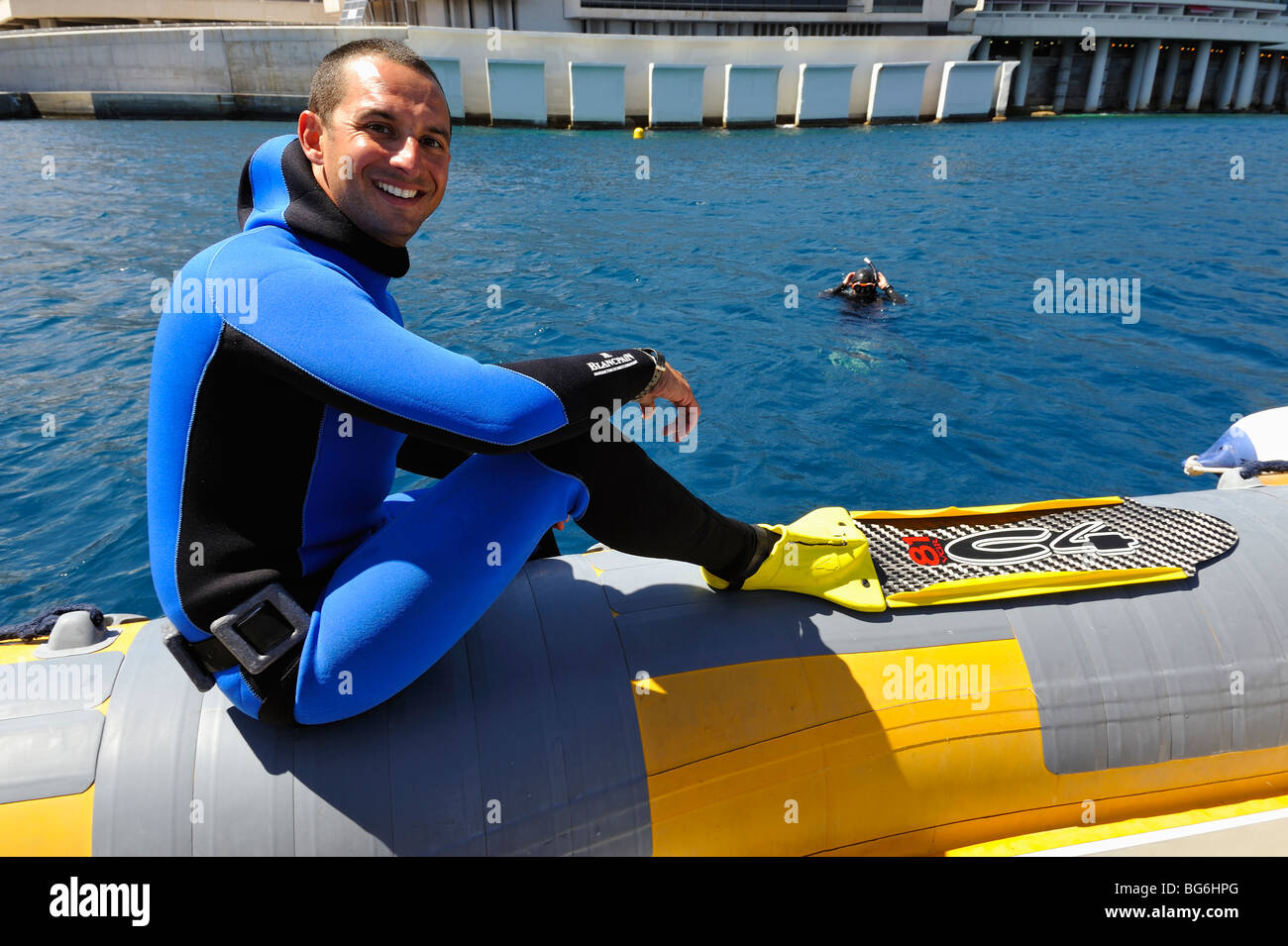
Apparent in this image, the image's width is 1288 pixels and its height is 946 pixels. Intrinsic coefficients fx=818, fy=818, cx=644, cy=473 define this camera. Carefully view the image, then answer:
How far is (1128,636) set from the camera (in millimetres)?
2688

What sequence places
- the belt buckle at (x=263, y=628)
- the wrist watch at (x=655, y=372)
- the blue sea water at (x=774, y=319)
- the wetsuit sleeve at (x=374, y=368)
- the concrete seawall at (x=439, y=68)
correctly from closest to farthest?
the wetsuit sleeve at (x=374, y=368) < the belt buckle at (x=263, y=628) < the wrist watch at (x=655, y=372) < the blue sea water at (x=774, y=319) < the concrete seawall at (x=439, y=68)

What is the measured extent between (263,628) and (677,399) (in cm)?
121

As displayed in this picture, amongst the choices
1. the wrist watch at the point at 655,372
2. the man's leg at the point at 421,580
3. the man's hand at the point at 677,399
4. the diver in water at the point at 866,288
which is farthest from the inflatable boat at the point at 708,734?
the diver in water at the point at 866,288

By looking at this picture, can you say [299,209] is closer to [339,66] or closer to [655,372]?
[339,66]

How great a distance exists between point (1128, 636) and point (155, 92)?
39.0 metres

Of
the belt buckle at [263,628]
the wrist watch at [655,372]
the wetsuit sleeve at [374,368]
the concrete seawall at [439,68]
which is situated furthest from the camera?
the concrete seawall at [439,68]

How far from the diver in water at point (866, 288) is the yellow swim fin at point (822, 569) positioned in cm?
734

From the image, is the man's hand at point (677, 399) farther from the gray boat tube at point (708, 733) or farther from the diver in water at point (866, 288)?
the diver in water at point (866, 288)

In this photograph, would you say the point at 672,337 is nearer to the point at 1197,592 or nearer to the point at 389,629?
the point at 1197,592

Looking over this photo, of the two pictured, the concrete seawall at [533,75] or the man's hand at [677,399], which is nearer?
the man's hand at [677,399]

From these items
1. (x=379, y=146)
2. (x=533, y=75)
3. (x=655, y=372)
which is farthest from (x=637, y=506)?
(x=533, y=75)

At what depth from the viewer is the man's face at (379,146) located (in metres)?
1.91

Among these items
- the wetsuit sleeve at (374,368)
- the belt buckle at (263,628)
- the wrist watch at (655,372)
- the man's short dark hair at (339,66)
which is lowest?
the belt buckle at (263,628)

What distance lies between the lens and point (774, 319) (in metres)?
9.30
